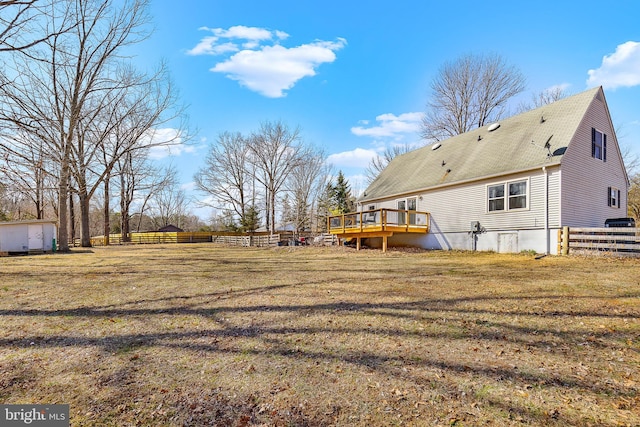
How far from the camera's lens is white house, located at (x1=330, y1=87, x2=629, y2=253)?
38.8ft

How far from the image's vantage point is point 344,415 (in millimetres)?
2170

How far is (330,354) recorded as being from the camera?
10.3 ft

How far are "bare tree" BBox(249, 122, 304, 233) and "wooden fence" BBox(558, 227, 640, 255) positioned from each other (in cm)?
2583

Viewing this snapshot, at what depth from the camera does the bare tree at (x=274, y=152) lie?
33.2 metres

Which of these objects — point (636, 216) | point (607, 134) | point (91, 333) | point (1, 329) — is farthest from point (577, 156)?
point (636, 216)

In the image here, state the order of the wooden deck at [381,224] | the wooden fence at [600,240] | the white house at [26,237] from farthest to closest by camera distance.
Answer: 1. the white house at [26,237]
2. the wooden deck at [381,224]
3. the wooden fence at [600,240]

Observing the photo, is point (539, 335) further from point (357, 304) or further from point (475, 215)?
point (475, 215)

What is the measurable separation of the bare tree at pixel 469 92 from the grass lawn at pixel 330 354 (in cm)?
2386

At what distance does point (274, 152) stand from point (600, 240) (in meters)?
28.1

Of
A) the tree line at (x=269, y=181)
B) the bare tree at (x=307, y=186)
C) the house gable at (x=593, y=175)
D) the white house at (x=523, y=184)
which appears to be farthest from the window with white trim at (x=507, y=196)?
the bare tree at (x=307, y=186)

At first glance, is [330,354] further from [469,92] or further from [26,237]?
[469,92]

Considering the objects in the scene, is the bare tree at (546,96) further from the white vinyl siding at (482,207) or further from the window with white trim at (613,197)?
the white vinyl siding at (482,207)

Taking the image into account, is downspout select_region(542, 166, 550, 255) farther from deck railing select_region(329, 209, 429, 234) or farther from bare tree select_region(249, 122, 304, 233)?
bare tree select_region(249, 122, 304, 233)

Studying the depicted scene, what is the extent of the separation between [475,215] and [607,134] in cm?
716
